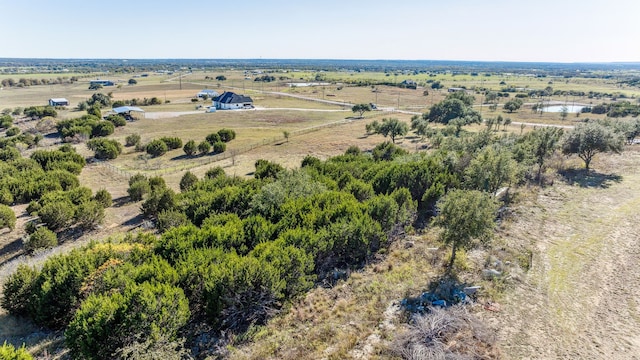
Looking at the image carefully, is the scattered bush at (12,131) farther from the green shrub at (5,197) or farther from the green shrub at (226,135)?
the green shrub at (5,197)

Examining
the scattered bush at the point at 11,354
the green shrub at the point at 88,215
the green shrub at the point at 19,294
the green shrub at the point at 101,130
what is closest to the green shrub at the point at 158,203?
the green shrub at the point at 88,215

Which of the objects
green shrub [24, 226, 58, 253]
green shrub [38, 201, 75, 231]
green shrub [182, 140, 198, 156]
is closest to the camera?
green shrub [24, 226, 58, 253]

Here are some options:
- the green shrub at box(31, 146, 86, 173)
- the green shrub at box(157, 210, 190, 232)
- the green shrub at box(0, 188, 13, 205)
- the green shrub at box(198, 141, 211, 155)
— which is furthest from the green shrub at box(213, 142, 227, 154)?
the green shrub at box(157, 210, 190, 232)

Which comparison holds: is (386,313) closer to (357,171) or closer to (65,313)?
(65,313)

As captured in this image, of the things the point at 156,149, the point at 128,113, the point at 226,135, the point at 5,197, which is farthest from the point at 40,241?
the point at 128,113

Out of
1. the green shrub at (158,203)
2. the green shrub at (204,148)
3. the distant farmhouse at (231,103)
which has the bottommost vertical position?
the green shrub at (158,203)

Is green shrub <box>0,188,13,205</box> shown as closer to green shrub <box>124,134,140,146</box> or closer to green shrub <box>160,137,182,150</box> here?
green shrub <box>160,137,182,150</box>
